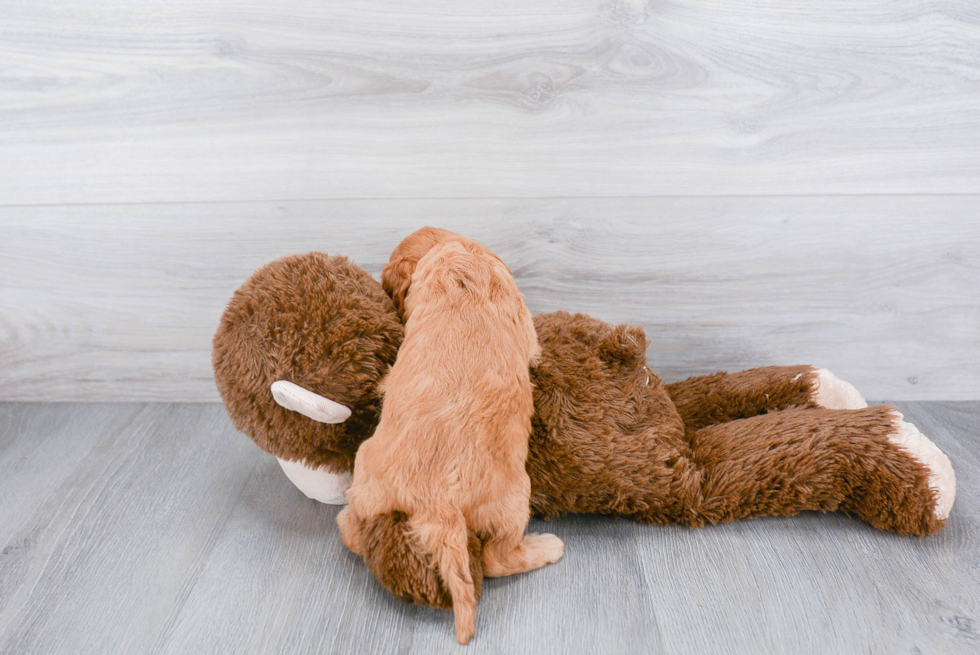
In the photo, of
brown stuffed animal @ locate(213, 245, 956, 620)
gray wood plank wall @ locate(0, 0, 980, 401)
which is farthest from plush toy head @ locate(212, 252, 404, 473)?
gray wood plank wall @ locate(0, 0, 980, 401)

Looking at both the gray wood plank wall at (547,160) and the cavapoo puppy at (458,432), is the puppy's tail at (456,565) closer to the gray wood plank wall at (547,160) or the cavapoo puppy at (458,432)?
the cavapoo puppy at (458,432)

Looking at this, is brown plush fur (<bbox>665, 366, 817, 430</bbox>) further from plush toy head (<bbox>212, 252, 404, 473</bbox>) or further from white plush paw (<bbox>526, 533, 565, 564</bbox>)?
plush toy head (<bbox>212, 252, 404, 473</bbox>)

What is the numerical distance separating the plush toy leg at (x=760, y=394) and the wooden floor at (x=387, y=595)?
0.17 m

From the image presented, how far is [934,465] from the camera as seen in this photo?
0.78 metres

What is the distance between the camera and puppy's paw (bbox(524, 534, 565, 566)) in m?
0.76

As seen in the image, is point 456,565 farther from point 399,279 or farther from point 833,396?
point 833,396

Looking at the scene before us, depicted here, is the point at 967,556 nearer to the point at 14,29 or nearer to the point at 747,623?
the point at 747,623

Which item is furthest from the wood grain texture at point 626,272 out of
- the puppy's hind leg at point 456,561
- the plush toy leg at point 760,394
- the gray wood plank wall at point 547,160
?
the puppy's hind leg at point 456,561

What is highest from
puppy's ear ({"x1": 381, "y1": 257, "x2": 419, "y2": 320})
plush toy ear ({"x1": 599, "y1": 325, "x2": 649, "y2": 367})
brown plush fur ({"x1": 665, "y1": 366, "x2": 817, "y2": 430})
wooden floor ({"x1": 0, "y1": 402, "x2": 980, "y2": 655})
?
puppy's ear ({"x1": 381, "y1": 257, "x2": 419, "y2": 320})

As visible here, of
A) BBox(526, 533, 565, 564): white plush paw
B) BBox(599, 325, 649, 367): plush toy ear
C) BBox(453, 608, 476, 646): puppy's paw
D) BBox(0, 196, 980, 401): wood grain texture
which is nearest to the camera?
BBox(453, 608, 476, 646): puppy's paw

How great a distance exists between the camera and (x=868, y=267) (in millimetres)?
1033

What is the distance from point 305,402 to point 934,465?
28.4 inches

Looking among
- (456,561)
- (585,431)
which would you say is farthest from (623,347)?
(456,561)

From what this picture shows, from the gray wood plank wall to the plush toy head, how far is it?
0.85 ft
